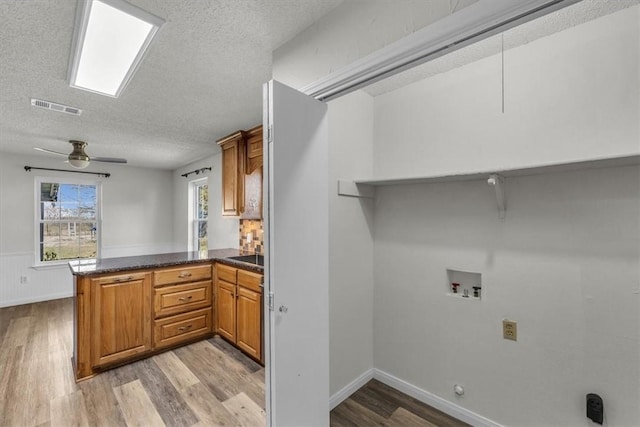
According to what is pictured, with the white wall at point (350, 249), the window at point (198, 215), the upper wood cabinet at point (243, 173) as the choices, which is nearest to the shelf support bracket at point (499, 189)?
the white wall at point (350, 249)

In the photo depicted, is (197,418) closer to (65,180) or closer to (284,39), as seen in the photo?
→ (284,39)

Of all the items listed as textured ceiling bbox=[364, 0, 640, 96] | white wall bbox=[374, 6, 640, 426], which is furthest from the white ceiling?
white wall bbox=[374, 6, 640, 426]

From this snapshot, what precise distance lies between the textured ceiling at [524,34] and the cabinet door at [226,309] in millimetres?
2462

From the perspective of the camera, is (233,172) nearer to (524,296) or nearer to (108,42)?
(108,42)

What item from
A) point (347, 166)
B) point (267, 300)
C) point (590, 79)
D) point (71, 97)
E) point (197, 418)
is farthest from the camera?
point (71, 97)

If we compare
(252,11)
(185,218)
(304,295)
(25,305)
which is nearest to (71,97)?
(252,11)

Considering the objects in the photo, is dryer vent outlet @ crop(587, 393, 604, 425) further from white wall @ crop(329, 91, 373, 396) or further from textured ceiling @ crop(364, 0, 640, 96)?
textured ceiling @ crop(364, 0, 640, 96)

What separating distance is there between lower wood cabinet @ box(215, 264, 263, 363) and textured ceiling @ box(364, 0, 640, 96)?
2.10m

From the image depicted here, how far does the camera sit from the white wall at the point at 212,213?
4.38m

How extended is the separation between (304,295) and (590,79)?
1.88 metres

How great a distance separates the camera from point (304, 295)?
4.93 ft

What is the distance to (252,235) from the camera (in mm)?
3885

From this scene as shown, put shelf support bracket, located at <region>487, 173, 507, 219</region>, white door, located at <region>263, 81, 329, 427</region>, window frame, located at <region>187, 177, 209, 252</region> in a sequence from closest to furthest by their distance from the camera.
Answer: white door, located at <region>263, 81, 329, 427</region> → shelf support bracket, located at <region>487, 173, 507, 219</region> → window frame, located at <region>187, 177, 209, 252</region>

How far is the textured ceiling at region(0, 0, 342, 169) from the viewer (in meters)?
1.42
